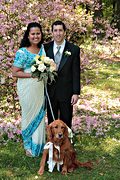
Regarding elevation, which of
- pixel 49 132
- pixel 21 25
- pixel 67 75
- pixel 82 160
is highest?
pixel 21 25

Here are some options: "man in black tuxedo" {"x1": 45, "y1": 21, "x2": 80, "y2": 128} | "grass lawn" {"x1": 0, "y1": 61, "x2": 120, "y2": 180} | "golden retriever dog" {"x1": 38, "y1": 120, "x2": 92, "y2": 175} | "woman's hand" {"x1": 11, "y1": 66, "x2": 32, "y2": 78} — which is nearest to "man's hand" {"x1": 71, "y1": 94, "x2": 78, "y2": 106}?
"man in black tuxedo" {"x1": 45, "y1": 21, "x2": 80, "y2": 128}

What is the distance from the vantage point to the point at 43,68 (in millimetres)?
5602

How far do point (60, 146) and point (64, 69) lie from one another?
1144mm

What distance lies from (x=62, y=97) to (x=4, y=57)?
2.46 meters

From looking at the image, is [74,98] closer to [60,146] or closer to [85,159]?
[60,146]

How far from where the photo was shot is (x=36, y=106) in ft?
20.1

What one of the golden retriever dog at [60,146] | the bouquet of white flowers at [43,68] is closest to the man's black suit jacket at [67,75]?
the bouquet of white flowers at [43,68]

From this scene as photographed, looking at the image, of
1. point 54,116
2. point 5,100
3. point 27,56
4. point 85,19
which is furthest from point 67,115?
point 85,19

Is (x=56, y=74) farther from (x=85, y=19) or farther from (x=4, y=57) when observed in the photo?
(x=85, y=19)

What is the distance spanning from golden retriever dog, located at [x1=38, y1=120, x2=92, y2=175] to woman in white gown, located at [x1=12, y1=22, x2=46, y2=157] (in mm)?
641

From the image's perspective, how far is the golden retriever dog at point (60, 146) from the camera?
5500 millimetres

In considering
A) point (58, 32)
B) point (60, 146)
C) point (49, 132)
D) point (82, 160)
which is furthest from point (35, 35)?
point (82, 160)

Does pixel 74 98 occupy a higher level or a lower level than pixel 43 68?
lower

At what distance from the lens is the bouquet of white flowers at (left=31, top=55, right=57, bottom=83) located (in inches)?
221
